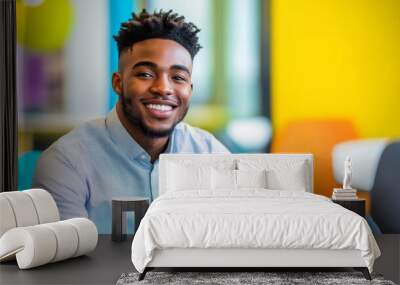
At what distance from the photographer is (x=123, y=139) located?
265 inches

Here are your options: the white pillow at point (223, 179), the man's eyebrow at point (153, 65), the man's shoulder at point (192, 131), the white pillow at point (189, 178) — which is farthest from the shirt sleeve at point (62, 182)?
the white pillow at point (223, 179)

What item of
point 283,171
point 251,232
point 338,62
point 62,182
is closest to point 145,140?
point 62,182

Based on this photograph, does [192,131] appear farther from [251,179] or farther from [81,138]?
[81,138]

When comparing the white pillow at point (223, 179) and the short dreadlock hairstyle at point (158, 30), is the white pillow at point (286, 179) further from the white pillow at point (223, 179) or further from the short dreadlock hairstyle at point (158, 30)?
the short dreadlock hairstyle at point (158, 30)

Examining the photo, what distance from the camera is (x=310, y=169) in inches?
262

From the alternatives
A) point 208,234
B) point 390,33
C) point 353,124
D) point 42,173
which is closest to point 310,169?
point 353,124

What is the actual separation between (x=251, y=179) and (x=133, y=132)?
55.7 inches

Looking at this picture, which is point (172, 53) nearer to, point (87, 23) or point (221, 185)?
point (87, 23)

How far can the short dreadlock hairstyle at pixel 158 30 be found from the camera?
22.1ft

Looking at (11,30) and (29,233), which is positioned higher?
(11,30)

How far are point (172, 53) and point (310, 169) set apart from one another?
1.92 meters

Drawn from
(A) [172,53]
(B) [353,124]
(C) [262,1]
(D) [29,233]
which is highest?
(C) [262,1]

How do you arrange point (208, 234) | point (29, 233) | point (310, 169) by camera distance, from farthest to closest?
point (310, 169), point (29, 233), point (208, 234)

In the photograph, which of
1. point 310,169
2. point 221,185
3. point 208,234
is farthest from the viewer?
point 310,169
